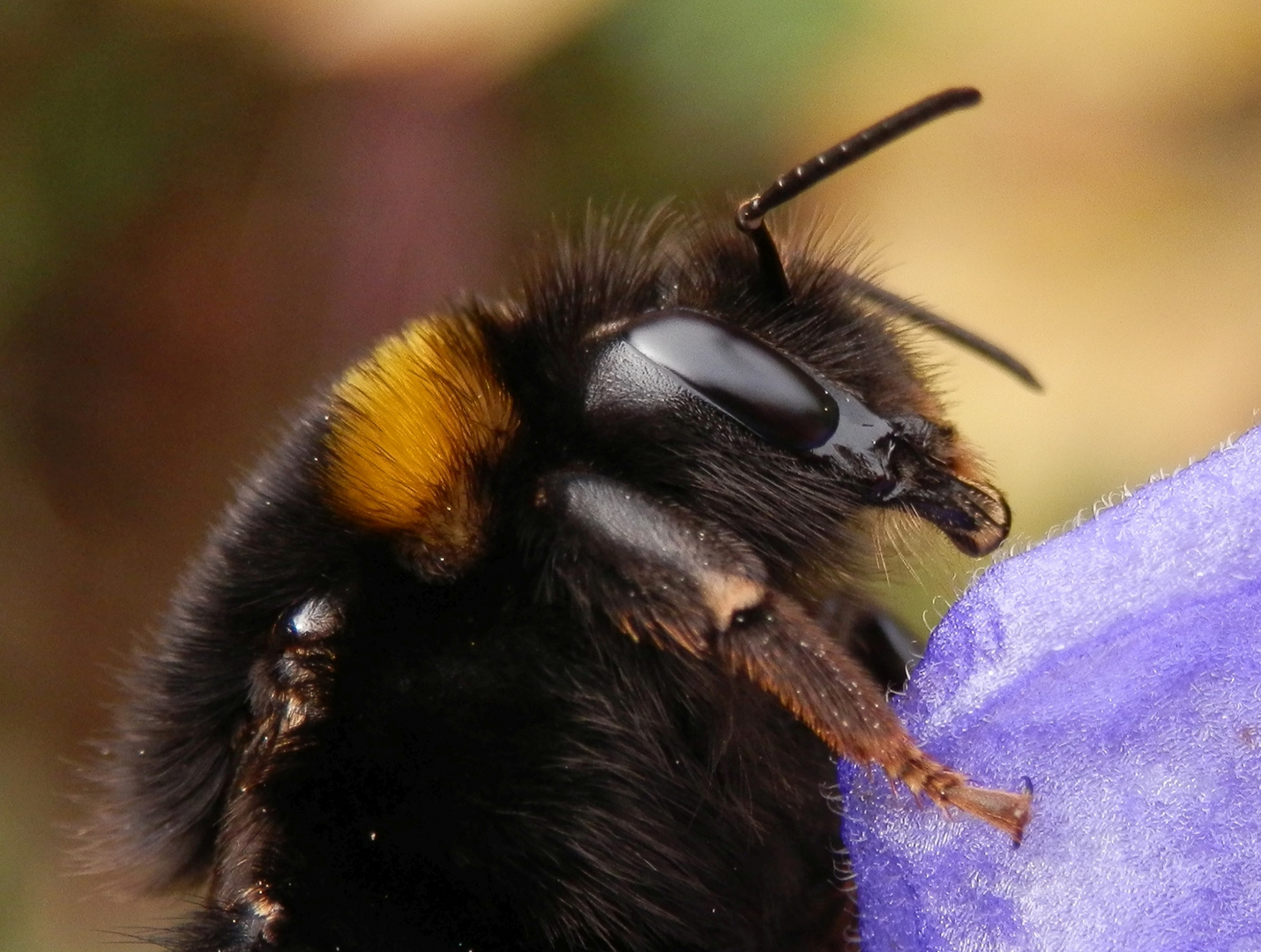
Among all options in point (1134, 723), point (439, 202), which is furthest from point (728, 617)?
point (439, 202)

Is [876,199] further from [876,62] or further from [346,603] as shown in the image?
[346,603]

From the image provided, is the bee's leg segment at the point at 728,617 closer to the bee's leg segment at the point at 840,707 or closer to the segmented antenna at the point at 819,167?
the bee's leg segment at the point at 840,707

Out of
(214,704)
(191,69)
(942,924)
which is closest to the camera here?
(942,924)

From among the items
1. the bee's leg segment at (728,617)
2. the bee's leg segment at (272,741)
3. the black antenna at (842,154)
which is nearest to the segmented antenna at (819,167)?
the black antenna at (842,154)

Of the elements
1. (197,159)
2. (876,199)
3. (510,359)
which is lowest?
(876,199)

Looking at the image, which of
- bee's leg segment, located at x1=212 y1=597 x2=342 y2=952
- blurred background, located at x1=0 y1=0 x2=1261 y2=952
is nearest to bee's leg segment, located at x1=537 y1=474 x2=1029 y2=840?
bee's leg segment, located at x1=212 y1=597 x2=342 y2=952

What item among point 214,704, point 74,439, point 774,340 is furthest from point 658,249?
point 74,439

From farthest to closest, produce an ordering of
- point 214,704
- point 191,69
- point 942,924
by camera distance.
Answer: point 191,69 < point 214,704 < point 942,924

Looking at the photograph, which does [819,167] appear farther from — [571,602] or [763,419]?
[571,602]
